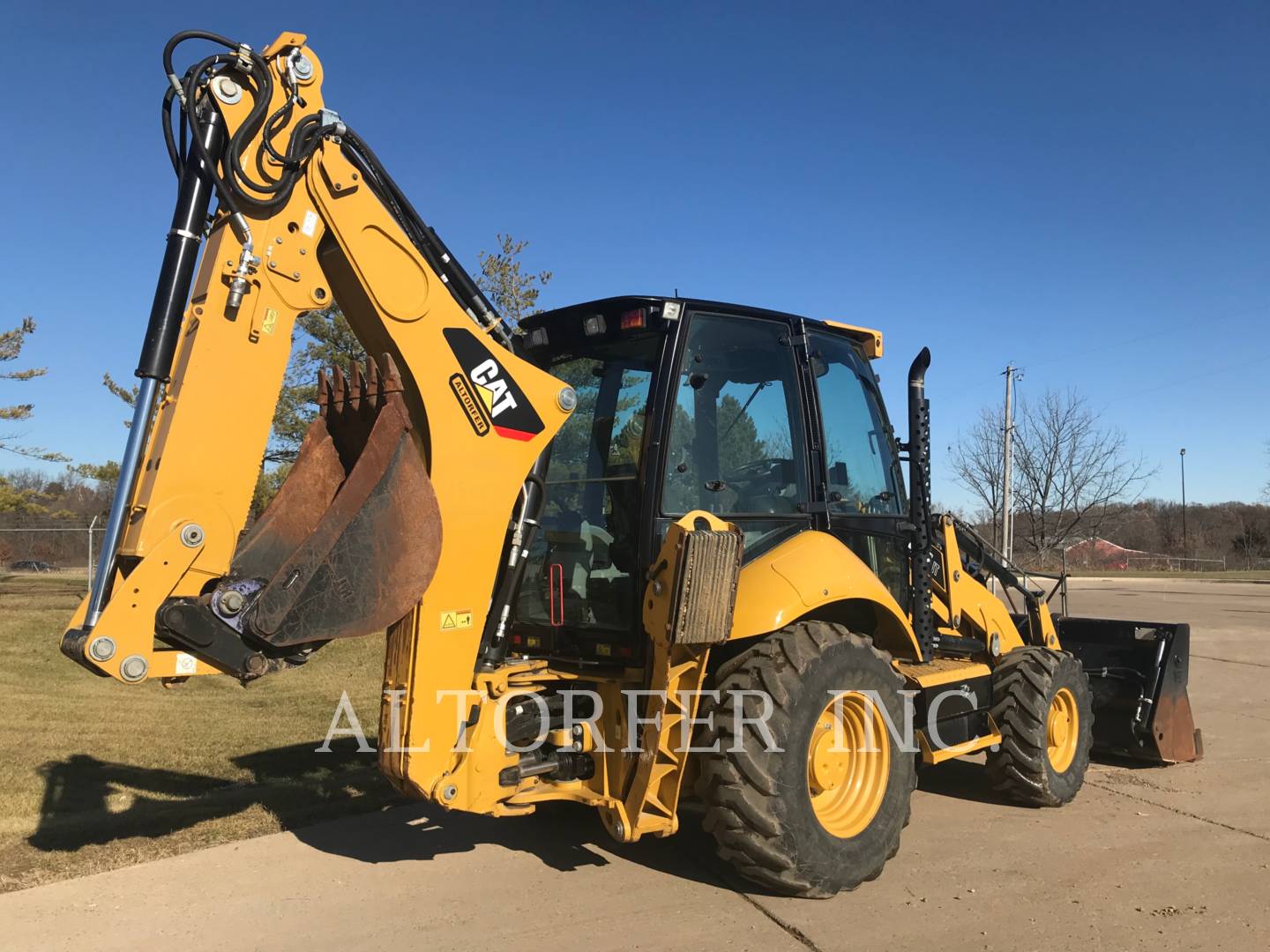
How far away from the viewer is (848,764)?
4.72m

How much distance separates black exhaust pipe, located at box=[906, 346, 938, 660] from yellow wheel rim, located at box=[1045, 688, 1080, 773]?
40.7 inches

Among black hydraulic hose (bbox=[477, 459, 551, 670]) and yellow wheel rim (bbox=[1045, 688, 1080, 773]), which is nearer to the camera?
black hydraulic hose (bbox=[477, 459, 551, 670])

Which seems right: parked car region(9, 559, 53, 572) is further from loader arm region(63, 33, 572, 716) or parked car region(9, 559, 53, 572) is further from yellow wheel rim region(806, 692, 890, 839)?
yellow wheel rim region(806, 692, 890, 839)

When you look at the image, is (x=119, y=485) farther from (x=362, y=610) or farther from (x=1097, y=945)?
(x=1097, y=945)

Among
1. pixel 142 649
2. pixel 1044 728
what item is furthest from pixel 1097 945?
pixel 142 649

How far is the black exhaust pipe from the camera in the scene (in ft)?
18.8

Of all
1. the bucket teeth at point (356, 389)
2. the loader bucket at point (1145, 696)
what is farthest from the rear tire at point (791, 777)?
the loader bucket at point (1145, 696)

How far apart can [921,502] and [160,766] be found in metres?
5.64

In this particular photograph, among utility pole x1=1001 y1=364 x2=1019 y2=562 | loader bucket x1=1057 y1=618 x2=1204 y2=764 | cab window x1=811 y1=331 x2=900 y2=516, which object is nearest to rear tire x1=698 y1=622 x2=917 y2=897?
cab window x1=811 y1=331 x2=900 y2=516

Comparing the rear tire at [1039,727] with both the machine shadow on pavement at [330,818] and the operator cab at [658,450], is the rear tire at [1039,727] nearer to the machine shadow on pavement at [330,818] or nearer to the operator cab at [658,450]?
the operator cab at [658,450]

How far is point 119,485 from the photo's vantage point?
344 centimetres

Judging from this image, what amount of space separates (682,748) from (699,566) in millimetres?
828

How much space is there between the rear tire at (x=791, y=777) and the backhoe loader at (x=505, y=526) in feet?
0.05

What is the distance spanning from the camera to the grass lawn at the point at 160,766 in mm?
5078
